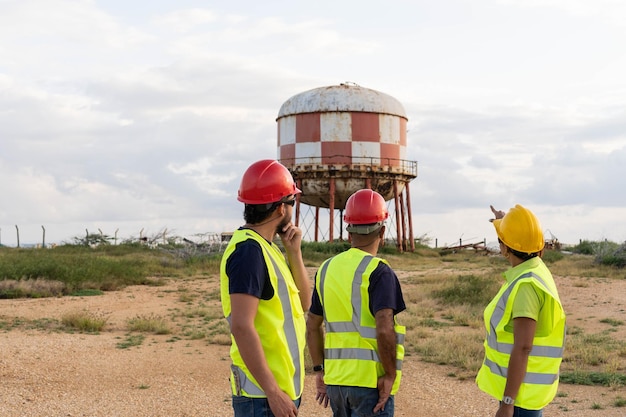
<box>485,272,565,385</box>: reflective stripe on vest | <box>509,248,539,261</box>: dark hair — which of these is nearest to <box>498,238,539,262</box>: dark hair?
<box>509,248,539,261</box>: dark hair

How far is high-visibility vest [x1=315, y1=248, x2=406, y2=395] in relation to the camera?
12.6 ft

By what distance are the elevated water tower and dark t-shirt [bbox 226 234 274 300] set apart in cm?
2847

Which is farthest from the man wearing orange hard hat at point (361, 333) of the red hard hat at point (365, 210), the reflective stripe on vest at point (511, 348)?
the reflective stripe on vest at point (511, 348)

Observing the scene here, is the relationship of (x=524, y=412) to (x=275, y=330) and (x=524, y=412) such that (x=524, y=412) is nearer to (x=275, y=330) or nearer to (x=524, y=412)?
(x=524, y=412)

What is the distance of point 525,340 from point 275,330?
3.94ft

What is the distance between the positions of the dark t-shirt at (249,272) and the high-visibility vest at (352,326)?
796mm

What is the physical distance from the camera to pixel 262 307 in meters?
3.17

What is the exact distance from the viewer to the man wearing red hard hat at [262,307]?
10.0ft

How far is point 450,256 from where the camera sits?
1401 inches

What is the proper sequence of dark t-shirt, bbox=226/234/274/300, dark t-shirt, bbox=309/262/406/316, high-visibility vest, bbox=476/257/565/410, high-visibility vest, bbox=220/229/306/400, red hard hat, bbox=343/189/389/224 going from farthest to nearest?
red hard hat, bbox=343/189/389/224, dark t-shirt, bbox=309/262/406/316, high-visibility vest, bbox=476/257/565/410, high-visibility vest, bbox=220/229/306/400, dark t-shirt, bbox=226/234/274/300

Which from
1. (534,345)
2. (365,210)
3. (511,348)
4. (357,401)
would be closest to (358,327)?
(357,401)

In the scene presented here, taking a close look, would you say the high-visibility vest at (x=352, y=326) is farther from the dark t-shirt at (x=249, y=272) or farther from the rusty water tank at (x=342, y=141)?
the rusty water tank at (x=342, y=141)

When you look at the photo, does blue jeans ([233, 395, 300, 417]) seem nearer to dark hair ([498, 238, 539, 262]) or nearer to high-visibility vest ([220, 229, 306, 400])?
high-visibility vest ([220, 229, 306, 400])

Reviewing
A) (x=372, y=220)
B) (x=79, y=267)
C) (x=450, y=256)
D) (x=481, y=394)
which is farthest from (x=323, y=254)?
(x=372, y=220)
